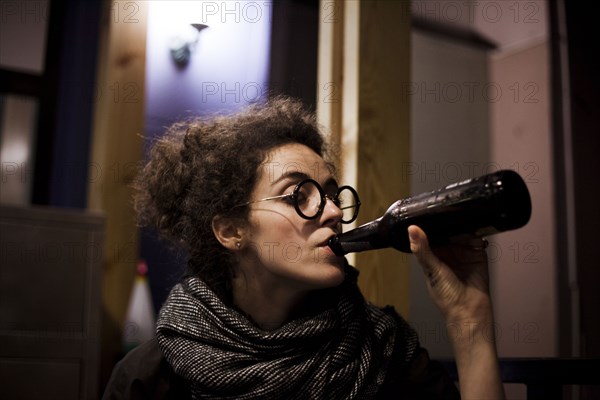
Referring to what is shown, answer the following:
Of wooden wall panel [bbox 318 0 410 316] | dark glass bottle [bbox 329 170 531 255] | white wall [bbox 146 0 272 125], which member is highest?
white wall [bbox 146 0 272 125]

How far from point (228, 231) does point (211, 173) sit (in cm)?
13

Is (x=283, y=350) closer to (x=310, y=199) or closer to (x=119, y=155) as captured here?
(x=310, y=199)

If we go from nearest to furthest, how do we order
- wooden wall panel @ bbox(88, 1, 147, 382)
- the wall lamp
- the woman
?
the woman < wooden wall panel @ bbox(88, 1, 147, 382) < the wall lamp

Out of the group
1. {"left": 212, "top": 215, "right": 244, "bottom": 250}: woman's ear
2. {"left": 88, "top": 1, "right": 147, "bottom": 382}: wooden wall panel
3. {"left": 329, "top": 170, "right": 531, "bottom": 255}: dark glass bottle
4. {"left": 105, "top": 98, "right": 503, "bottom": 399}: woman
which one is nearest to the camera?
{"left": 329, "top": 170, "right": 531, "bottom": 255}: dark glass bottle

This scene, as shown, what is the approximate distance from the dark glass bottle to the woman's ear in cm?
32

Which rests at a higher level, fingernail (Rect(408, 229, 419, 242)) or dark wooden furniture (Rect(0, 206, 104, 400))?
fingernail (Rect(408, 229, 419, 242))

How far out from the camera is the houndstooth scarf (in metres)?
1.26

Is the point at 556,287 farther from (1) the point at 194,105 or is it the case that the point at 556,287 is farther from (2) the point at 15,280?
(2) the point at 15,280

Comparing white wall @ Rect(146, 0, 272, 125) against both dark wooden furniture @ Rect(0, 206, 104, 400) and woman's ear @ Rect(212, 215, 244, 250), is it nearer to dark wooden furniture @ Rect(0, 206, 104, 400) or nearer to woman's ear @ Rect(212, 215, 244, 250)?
dark wooden furniture @ Rect(0, 206, 104, 400)

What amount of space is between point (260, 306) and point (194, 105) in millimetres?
1760

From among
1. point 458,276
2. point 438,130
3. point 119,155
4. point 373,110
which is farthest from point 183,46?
point 458,276

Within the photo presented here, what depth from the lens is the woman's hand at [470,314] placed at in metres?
1.11

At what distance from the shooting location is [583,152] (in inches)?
91.2

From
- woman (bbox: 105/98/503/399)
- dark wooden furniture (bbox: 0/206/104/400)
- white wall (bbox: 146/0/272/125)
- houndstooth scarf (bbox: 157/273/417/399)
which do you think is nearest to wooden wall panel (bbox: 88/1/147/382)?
white wall (bbox: 146/0/272/125)
